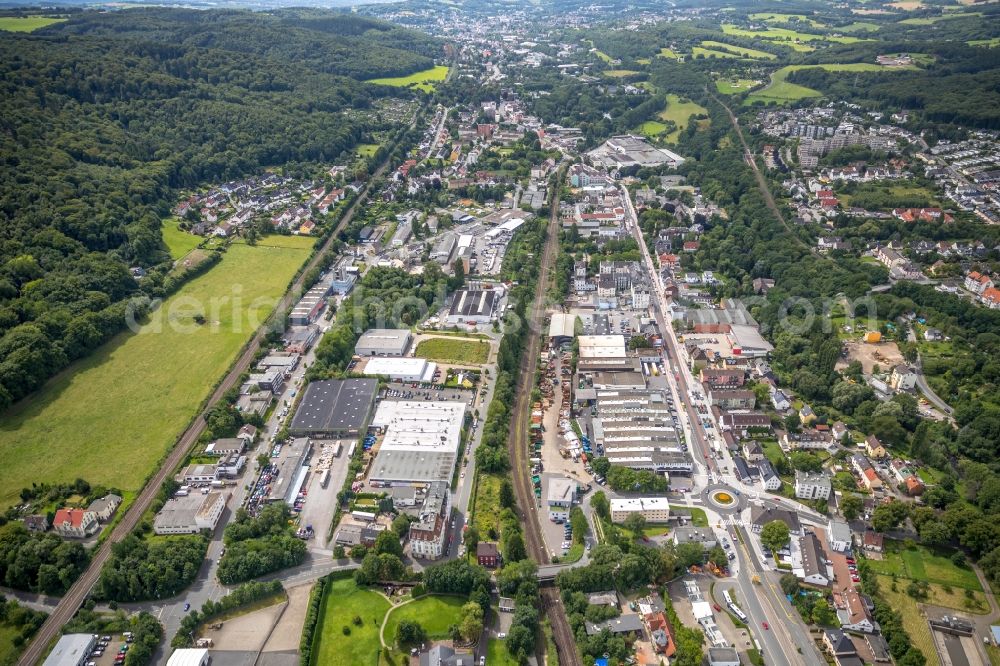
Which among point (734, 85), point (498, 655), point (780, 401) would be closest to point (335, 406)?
point (498, 655)

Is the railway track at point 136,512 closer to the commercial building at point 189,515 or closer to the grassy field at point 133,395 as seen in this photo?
the grassy field at point 133,395

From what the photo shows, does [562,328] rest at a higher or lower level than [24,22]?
lower

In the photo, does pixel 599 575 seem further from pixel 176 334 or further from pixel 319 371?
pixel 176 334

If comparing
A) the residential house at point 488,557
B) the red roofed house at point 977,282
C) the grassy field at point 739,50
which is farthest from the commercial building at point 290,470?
the grassy field at point 739,50

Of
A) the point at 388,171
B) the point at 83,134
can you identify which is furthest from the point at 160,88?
the point at 388,171

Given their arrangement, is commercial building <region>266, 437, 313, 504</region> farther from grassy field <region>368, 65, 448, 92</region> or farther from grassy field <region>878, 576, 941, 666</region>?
grassy field <region>368, 65, 448, 92</region>

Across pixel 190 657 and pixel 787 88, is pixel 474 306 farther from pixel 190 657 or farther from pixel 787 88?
pixel 787 88
